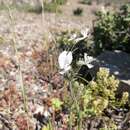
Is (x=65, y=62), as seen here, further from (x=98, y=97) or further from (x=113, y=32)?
(x=113, y=32)

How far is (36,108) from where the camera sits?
4.57 metres

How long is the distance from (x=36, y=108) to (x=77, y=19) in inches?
214

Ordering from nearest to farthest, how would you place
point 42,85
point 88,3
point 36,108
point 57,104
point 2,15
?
point 57,104, point 36,108, point 42,85, point 2,15, point 88,3

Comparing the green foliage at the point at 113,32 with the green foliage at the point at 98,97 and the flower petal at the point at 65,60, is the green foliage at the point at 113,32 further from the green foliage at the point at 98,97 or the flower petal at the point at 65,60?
the flower petal at the point at 65,60

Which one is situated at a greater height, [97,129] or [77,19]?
[97,129]

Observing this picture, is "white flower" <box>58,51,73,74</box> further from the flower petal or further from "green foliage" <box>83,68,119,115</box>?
"green foliage" <box>83,68,119,115</box>

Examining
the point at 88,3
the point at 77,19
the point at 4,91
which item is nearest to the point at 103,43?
the point at 4,91

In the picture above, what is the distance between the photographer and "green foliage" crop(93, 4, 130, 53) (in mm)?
5934

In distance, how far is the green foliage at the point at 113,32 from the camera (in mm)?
5934

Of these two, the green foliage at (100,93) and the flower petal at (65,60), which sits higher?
the flower petal at (65,60)

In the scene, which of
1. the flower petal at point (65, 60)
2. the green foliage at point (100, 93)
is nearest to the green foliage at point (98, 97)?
the green foliage at point (100, 93)

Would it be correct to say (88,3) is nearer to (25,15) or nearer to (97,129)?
(25,15)

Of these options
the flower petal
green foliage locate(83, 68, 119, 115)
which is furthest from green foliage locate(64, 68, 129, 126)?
the flower petal

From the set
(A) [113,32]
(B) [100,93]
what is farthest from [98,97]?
(A) [113,32]
